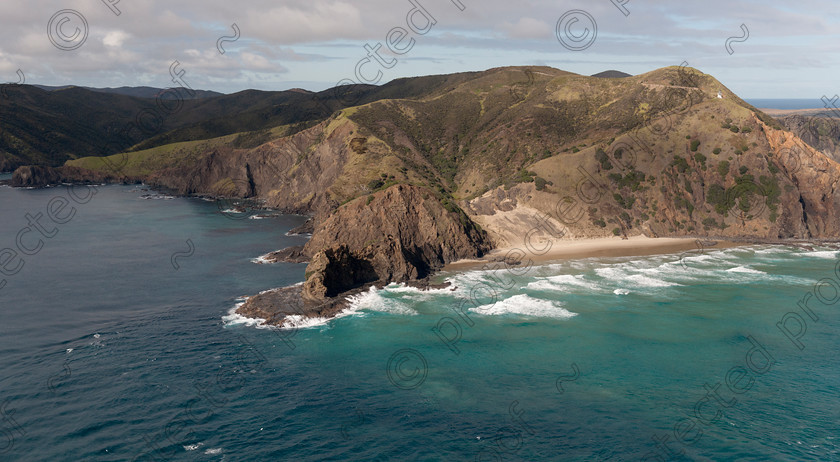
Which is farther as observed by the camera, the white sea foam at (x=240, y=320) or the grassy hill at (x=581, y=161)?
the grassy hill at (x=581, y=161)

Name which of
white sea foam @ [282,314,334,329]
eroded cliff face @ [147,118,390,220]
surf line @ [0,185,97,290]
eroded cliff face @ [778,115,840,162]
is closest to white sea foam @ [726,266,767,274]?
white sea foam @ [282,314,334,329]

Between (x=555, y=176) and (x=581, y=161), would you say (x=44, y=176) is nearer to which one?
(x=555, y=176)

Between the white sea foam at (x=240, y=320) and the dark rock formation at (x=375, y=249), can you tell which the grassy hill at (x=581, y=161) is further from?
the white sea foam at (x=240, y=320)

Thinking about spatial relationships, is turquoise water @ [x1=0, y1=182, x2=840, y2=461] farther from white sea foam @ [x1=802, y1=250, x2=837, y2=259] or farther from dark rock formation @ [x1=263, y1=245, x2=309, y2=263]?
white sea foam @ [x1=802, y1=250, x2=837, y2=259]

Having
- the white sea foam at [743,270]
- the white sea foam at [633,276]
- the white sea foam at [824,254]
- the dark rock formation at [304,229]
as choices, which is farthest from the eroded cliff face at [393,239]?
the white sea foam at [824,254]

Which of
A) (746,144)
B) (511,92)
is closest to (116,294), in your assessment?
(746,144)

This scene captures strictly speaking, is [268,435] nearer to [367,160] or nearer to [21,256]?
[21,256]
